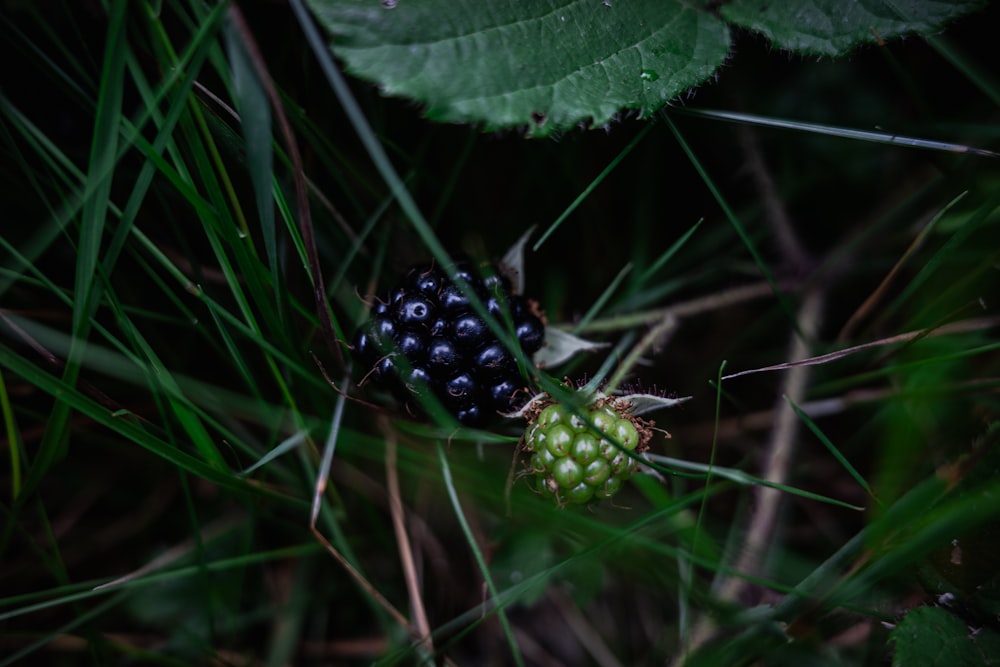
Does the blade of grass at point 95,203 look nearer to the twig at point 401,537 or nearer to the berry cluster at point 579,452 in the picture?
the twig at point 401,537

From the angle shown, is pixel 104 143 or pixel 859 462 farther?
pixel 859 462

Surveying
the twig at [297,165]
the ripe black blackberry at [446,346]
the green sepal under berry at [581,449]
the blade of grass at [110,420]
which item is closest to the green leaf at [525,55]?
the twig at [297,165]

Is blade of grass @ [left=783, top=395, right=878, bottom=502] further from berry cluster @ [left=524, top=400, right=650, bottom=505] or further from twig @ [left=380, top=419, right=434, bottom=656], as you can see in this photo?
twig @ [left=380, top=419, right=434, bottom=656]

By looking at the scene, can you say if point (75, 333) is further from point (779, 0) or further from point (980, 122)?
point (980, 122)

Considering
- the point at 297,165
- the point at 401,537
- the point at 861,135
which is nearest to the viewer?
the point at 297,165

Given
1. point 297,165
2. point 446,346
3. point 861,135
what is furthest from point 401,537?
point 861,135

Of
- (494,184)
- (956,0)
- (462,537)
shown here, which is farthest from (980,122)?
(462,537)

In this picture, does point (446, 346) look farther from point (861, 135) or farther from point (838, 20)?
point (838, 20)
